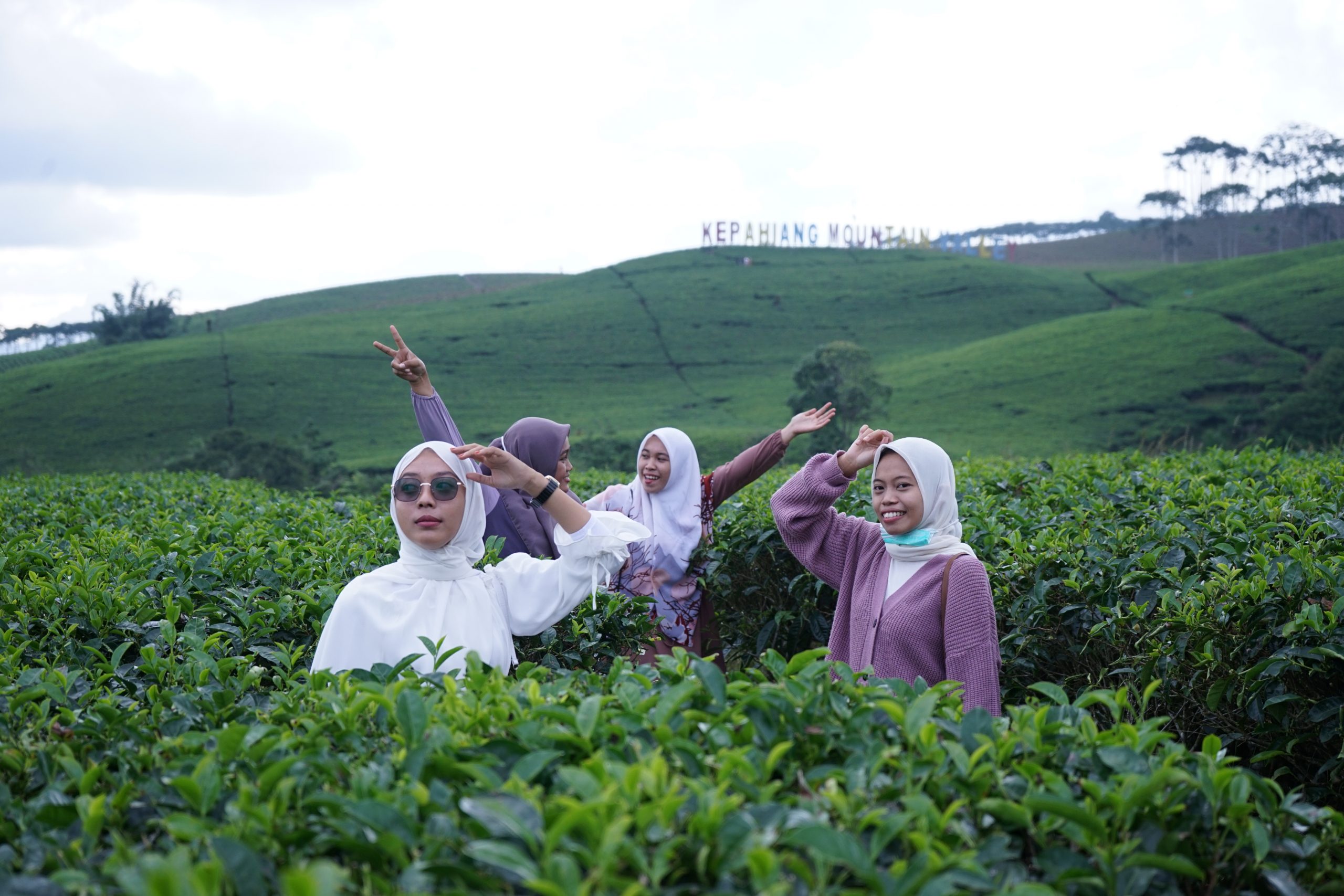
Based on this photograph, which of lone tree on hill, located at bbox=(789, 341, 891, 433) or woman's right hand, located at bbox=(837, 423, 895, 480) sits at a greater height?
woman's right hand, located at bbox=(837, 423, 895, 480)

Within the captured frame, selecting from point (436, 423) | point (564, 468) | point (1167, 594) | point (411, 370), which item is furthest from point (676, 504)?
point (1167, 594)

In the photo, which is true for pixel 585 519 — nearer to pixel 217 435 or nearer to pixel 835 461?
pixel 835 461

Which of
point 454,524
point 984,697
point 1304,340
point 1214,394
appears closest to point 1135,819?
point 984,697

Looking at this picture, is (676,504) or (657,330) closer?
(676,504)

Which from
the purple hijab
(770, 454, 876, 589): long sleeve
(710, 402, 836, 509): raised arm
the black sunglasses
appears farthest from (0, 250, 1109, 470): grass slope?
the black sunglasses

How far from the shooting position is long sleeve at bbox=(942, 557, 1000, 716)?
3270 millimetres

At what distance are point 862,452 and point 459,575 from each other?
1.60 metres

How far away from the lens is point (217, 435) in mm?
26984

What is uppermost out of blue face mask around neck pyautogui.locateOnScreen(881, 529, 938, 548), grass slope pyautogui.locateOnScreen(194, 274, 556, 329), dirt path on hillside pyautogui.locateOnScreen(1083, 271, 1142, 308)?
grass slope pyautogui.locateOnScreen(194, 274, 556, 329)

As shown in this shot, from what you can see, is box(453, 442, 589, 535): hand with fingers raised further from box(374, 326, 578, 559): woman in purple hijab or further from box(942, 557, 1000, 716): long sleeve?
box(374, 326, 578, 559): woman in purple hijab

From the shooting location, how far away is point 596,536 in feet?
10.4

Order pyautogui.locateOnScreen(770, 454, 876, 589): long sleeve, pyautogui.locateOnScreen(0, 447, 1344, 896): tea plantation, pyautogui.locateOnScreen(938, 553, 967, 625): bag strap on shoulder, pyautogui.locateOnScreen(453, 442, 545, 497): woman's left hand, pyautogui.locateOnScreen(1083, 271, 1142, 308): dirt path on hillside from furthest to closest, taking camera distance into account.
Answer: pyautogui.locateOnScreen(1083, 271, 1142, 308): dirt path on hillside
pyautogui.locateOnScreen(770, 454, 876, 589): long sleeve
pyautogui.locateOnScreen(938, 553, 967, 625): bag strap on shoulder
pyautogui.locateOnScreen(453, 442, 545, 497): woman's left hand
pyautogui.locateOnScreen(0, 447, 1344, 896): tea plantation

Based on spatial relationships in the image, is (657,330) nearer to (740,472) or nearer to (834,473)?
(740,472)

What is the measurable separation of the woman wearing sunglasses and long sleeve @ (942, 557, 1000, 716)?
1.06 metres
